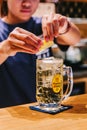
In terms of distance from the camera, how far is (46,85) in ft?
3.42

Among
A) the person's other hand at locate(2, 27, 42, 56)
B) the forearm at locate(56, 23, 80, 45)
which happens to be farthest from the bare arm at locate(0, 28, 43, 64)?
the forearm at locate(56, 23, 80, 45)

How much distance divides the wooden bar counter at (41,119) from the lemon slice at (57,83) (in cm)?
9

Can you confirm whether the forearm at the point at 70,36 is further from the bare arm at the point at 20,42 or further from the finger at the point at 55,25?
the bare arm at the point at 20,42

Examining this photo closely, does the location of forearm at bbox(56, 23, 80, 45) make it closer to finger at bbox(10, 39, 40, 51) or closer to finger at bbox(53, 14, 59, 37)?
finger at bbox(53, 14, 59, 37)

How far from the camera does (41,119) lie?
0.97 m

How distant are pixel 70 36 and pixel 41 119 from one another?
36.7 inches

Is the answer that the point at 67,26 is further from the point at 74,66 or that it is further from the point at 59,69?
the point at 74,66

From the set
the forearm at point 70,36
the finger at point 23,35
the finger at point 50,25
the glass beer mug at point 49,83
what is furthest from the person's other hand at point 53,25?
the glass beer mug at point 49,83

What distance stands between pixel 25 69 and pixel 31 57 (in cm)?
8

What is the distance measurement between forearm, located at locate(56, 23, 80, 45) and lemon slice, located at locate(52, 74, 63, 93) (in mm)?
690

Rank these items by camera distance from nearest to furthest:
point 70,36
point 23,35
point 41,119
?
point 41,119
point 23,35
point 70,36

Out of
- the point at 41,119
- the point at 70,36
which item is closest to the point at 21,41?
the point at 41,119

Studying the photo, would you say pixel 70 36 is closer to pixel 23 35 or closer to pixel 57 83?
pixel 23 35

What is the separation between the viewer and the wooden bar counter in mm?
894
